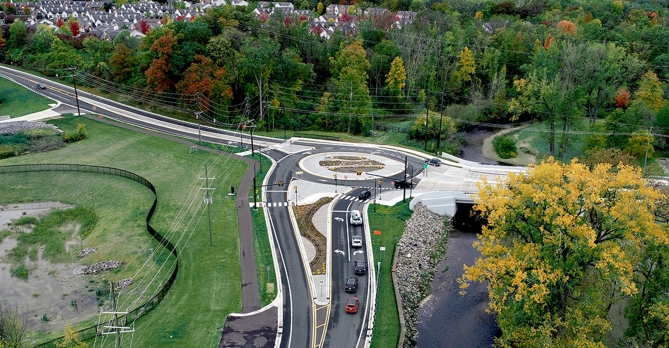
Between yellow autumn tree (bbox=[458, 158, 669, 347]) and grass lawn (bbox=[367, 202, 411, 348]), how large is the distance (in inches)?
335

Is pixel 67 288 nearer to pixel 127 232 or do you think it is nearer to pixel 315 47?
pixel 127 232

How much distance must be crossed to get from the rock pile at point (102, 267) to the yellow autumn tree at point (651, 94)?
8700 cm

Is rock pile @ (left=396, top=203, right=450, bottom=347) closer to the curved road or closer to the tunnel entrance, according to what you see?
the tunnel entrance

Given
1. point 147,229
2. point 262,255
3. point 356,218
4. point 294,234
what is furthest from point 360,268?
point 147,229

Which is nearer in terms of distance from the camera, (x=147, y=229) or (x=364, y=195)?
(x=147, y=229)

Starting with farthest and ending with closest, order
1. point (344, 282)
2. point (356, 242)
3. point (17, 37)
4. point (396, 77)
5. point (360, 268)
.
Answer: point (17, 37) → point (396, 77) → point (356, 242) → point (360, 268) → point (344, 282)

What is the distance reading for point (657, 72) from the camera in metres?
113

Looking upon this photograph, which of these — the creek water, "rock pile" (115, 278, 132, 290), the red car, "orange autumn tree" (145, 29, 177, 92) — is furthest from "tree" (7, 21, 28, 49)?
the red car

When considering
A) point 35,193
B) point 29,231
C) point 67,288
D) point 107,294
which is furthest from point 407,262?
point 35,193

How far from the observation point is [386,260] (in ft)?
180

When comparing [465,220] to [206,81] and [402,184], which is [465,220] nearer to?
[402,184]

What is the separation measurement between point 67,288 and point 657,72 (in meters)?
115

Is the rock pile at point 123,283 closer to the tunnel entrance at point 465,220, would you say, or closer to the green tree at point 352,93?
the tunnel entrance at point 465,220

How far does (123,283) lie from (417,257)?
28940mm
